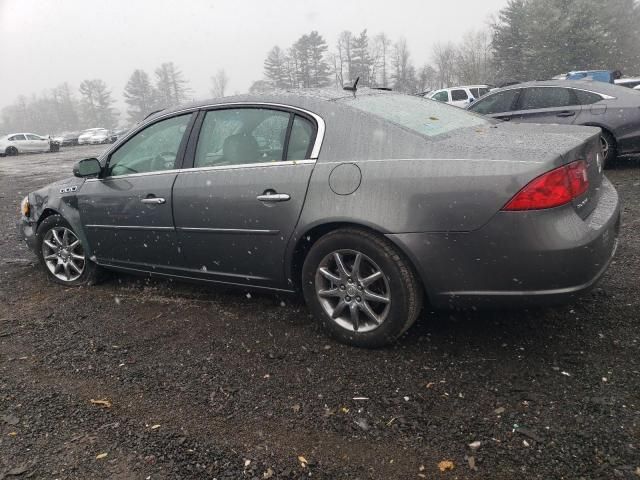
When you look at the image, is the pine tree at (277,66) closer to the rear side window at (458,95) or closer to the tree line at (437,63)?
the tree line at (437,63)

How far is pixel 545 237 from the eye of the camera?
246 centimetres

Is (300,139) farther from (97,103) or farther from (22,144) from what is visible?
(97,103)

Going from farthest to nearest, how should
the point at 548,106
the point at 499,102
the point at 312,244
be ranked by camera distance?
the point at 499,102 < the point at 548,106 < the point at 312,244

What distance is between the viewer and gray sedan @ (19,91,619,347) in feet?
8.27

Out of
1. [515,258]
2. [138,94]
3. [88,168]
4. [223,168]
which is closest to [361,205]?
[515,258]

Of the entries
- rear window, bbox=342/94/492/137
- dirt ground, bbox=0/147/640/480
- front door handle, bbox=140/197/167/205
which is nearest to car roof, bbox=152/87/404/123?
rear window, bbox=342/94/492/137

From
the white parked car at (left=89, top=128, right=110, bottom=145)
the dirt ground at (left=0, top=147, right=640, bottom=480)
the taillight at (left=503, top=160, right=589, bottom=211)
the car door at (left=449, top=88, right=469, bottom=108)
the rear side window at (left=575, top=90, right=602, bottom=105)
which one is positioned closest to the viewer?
the dirt ground at (left=0, top=147, right=640, bottom=480)

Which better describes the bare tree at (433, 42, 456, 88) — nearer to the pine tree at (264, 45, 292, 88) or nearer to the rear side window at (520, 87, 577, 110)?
the pine tree at (264, 45, 292, 88)

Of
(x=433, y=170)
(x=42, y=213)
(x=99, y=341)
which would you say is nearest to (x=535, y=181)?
(x=433, y=170)

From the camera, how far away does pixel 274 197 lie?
3.12 metres

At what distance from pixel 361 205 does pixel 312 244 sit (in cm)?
46

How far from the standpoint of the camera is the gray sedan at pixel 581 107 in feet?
24.2

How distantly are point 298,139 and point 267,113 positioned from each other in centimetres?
36

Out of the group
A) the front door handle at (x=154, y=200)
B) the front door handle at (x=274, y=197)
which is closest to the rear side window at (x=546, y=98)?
the front door handle at (x=274, y=197)
